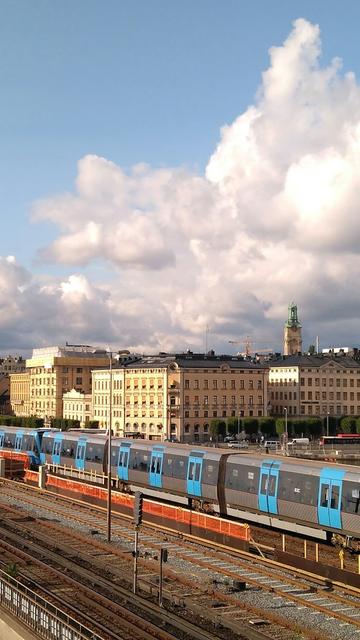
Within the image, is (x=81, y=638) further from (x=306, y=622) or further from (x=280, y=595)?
(x=280, y=595)

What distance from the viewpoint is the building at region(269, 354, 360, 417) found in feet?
552

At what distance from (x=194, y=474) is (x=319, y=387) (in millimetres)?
127184

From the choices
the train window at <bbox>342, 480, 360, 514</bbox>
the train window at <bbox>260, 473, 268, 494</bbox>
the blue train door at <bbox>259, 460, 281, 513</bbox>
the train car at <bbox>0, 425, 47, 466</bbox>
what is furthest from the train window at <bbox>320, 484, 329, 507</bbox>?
the train car at <bbox>0, 425, 47, 466</bbox>

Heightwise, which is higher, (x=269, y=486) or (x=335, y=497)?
(x=335, y=497)

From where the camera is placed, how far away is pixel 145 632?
22.9 m

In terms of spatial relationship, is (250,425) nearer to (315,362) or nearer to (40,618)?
(315,362)

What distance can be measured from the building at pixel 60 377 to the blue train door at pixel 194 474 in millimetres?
138646

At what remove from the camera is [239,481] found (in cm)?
4109

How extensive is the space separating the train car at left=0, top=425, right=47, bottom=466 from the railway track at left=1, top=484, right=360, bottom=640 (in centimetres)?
2998

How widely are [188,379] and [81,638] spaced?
426 ft

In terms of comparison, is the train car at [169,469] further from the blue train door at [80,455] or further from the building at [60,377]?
the building at [60,377]

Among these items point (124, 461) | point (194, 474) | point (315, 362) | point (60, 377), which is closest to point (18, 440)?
point (124, 461)

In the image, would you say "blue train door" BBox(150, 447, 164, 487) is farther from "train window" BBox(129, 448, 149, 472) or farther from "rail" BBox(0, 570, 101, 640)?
"rail" BBox(0, 570, 101, 640)

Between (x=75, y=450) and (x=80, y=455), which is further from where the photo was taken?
(x=75, y=450)
